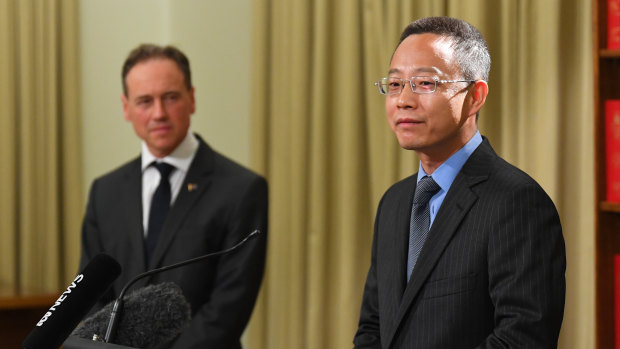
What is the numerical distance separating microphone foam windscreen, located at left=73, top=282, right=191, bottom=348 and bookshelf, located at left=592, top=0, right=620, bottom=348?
1.39 meters

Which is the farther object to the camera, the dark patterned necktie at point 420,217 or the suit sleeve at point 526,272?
the dark patterned necktie at point 420,217

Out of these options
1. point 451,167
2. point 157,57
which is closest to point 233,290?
point 157,57

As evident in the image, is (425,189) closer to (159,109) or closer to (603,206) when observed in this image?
(603,206)

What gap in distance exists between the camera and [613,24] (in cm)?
234

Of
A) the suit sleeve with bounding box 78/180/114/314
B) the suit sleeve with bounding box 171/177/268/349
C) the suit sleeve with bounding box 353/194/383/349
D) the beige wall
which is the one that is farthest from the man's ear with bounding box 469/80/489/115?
the beige wall

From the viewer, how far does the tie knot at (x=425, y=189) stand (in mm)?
1748

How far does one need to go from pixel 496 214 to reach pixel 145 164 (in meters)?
1.44

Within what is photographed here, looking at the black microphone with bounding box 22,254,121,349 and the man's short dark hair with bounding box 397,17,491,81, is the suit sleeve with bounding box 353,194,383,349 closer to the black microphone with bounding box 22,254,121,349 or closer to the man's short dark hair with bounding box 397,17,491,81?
the man's short dark hair with bounding box 397,17,491,81

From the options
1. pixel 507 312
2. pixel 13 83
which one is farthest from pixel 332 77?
pixel 507 312

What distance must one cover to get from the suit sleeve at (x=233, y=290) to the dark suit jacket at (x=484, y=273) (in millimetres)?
794

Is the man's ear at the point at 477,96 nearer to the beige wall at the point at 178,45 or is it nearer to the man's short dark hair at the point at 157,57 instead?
the man's short dark hair at the point at 157,57

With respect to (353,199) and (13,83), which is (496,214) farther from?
(13,83)

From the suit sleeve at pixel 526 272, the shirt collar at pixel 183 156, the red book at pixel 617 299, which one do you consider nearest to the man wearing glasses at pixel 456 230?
the suit sleeve at pixel 526 272

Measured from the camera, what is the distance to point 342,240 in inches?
136
